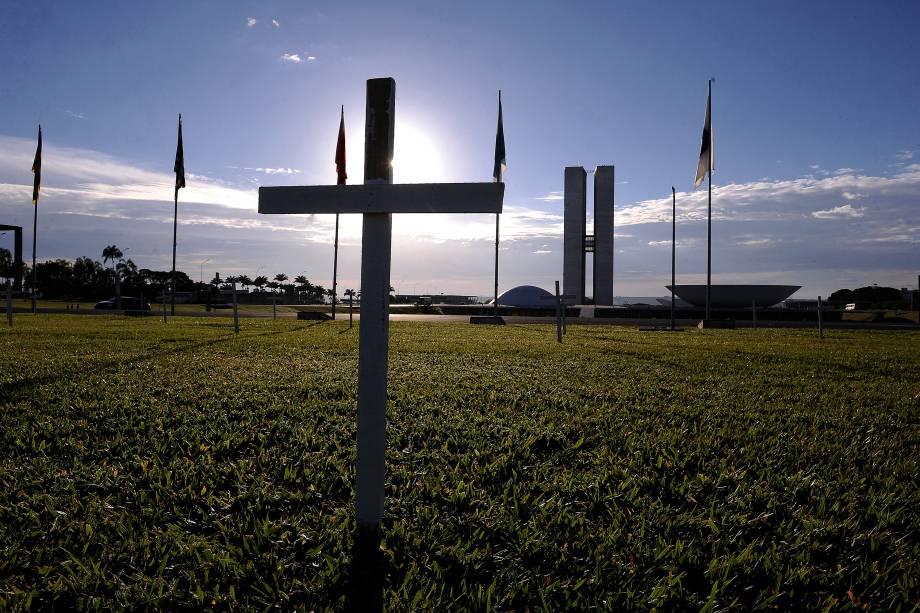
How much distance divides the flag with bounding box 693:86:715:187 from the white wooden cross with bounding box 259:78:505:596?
2453cm

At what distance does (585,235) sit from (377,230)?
63.9 meters

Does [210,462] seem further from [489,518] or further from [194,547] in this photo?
[489,518]

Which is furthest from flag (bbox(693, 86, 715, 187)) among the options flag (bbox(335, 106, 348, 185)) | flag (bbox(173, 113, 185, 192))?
flag (bbox(173, 113, 185, 192))

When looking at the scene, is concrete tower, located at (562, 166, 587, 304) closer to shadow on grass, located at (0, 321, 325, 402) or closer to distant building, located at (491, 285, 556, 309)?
distant building, located at (491, 285, 556, 309)

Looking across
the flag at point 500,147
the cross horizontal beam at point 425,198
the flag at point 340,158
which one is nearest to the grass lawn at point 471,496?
the cross horizontal beam at point 425,198

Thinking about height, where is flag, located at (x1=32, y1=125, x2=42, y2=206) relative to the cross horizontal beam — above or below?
above

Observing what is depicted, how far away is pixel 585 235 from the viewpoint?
6394 cm

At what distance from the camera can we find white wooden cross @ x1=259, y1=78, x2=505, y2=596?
7.66 ft

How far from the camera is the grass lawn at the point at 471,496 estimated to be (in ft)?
7.28

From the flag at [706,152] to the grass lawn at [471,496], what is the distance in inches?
770

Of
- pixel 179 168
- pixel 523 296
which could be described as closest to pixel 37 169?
pixel 179 168

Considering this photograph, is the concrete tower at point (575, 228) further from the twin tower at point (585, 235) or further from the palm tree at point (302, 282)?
the palm tree at point (302, 282)

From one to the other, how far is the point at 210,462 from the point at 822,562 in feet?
11.4

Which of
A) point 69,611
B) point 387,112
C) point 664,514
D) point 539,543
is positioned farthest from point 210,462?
point 664,514
